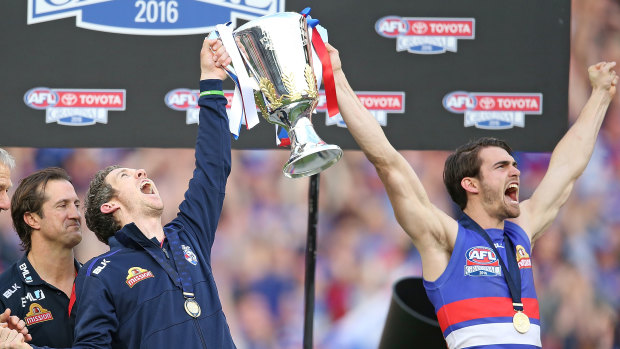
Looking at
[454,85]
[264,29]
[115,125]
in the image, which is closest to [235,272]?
[115,125]

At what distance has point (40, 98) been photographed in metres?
4.67

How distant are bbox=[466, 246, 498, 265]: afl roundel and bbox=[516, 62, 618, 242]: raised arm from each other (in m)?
0.32

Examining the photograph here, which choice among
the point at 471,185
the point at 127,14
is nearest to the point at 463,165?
the point at 471,185

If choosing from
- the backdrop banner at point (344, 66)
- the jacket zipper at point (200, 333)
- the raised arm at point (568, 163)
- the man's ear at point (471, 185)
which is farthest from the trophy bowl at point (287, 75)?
the backdrop banner at point (344, 66)

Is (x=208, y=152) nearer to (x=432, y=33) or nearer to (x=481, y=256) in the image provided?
(x=481, y=256)

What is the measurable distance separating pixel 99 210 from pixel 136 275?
0.38 metres

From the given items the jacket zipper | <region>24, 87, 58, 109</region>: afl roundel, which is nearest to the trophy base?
the jacket zipper

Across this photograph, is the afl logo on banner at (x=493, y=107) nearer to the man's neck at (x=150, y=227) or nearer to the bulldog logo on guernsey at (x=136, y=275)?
the man's neck at (x=150, y=227)

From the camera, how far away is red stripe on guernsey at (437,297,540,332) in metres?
3.38

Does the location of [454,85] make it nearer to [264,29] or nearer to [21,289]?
[264,29]

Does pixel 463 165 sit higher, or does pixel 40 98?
pixel 40 98

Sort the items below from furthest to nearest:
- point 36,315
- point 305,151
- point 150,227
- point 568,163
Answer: point 568,163
point 36,315
point 150,227
point 305,151

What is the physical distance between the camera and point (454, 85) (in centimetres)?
464

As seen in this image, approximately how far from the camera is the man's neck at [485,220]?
3664mm
